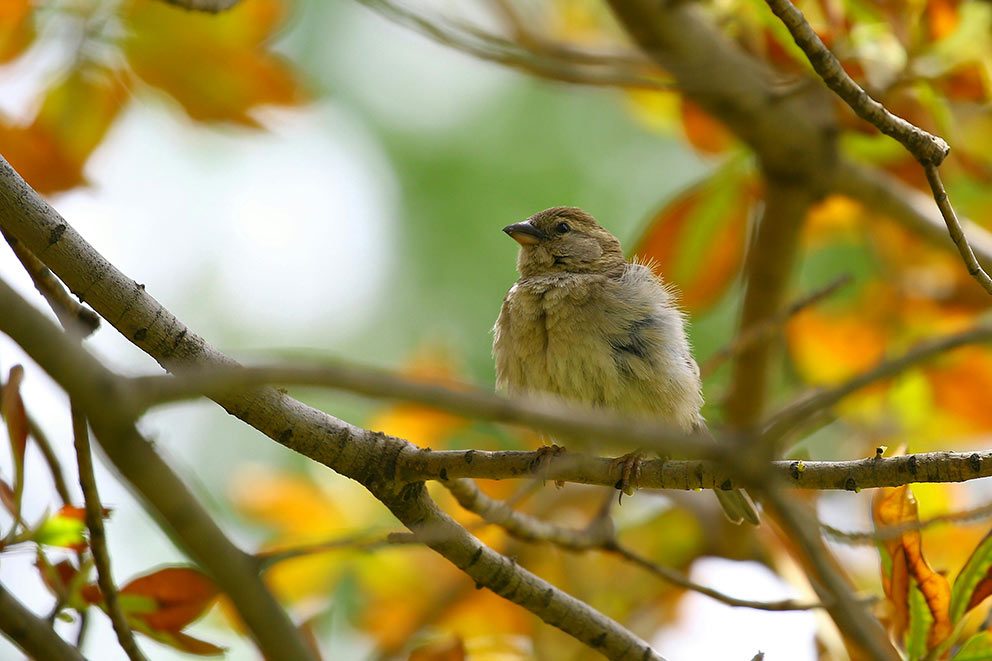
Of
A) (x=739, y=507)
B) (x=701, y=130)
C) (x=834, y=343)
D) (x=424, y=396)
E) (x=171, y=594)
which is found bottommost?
(x=424, y=396)

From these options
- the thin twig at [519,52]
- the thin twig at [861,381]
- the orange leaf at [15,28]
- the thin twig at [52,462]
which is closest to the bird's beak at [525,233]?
the thin twig at [519,52]

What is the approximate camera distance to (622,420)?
81.4 inches

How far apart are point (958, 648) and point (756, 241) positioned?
236 cm

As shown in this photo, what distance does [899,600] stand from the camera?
10.0ft

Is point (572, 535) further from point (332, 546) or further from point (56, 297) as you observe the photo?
point (56, 297)

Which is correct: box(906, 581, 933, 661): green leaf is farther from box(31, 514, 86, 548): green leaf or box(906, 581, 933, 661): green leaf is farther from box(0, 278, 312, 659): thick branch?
box(31, 514, 86, 548): green leaf

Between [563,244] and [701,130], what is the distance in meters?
1.05

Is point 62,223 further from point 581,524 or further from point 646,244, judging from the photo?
point 581,524

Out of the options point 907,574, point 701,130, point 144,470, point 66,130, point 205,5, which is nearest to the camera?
point 144,470

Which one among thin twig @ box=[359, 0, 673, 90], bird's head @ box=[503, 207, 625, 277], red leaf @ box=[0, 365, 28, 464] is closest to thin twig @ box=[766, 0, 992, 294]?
thin twig @ box=[359, 0, 673, 90]

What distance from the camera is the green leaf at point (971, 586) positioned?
2.99 meters

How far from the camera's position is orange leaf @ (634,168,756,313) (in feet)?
15.8

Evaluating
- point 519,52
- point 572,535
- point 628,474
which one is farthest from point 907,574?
point 519,52

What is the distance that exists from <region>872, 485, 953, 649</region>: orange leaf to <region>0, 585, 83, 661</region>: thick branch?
2067 millimetres
